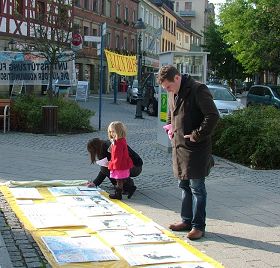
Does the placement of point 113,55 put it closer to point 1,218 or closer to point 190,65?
point 190,65

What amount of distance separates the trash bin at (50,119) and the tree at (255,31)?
22.2 meters

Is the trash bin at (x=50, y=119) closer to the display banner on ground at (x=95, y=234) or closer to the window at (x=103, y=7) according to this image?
the display banner on ground at (x=95, y=234)

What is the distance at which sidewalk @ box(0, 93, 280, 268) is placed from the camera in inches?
209

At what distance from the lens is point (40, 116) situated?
1508 centimetres

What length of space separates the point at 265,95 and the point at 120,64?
10.6m

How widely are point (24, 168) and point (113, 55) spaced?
33.6ft

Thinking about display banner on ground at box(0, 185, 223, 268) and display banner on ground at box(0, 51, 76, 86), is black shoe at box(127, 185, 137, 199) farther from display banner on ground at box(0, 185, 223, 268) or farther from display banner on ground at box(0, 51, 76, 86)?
display banner on ground at box(0, 51, 76, 86)

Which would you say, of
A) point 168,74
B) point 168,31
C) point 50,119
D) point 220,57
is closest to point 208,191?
point 168,74

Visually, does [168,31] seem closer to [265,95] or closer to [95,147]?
[265,95]

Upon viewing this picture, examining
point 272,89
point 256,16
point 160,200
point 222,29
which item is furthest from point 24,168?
point 222,29

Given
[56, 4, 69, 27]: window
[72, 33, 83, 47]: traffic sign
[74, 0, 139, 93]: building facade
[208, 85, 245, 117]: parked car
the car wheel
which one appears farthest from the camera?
[74, 0, 139, 93]: building facade

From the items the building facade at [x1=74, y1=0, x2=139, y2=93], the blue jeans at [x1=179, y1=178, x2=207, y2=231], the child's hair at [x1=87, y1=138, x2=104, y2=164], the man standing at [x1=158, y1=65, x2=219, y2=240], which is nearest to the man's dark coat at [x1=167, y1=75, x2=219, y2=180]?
the man standing at [x1=158, y1=65, x2=219, y2=240]

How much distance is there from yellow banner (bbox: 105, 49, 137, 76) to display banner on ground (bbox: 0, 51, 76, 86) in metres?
1.46

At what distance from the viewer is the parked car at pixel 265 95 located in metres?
26.9
